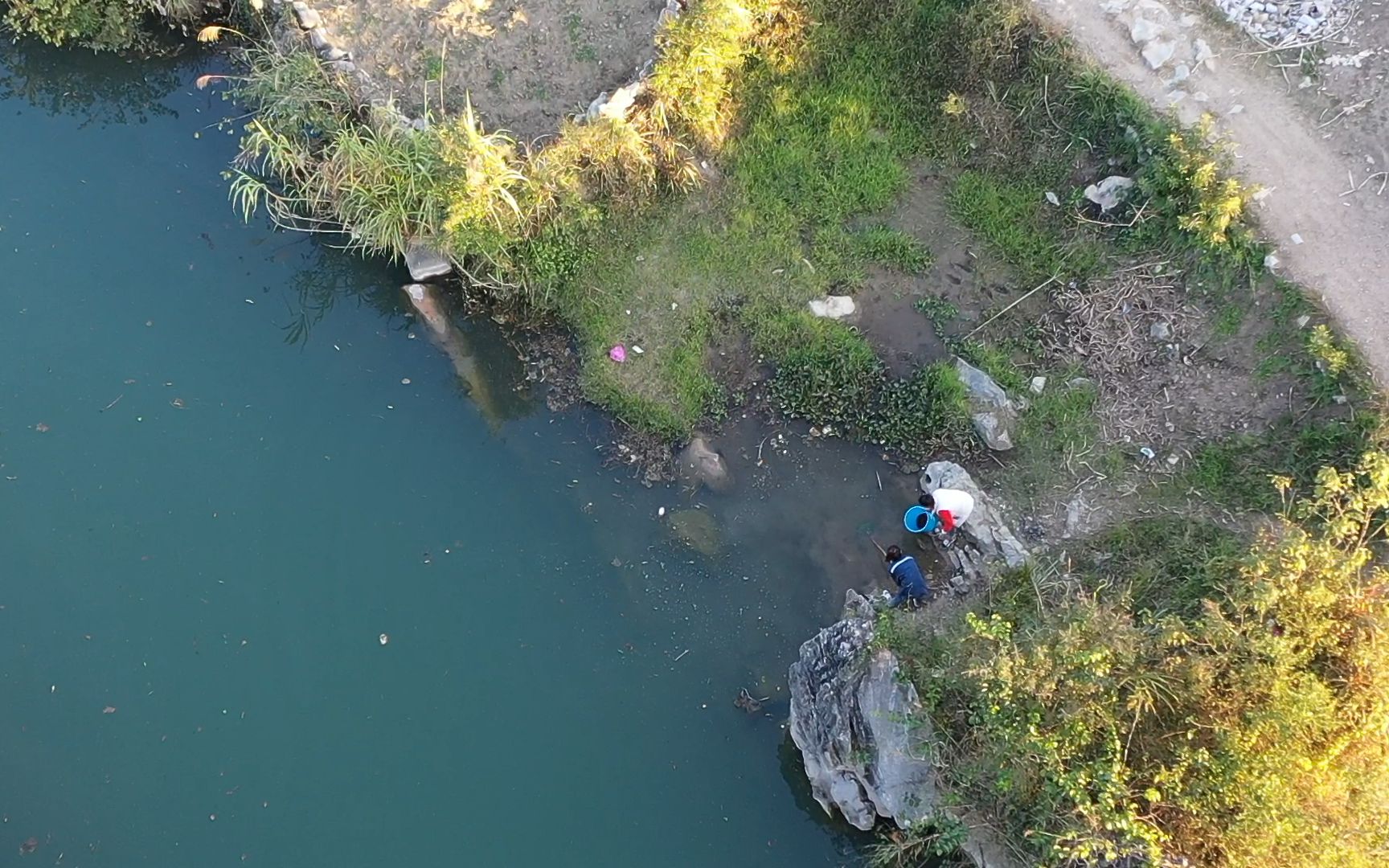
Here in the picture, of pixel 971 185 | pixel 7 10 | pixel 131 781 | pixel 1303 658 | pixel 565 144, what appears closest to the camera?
pixel 1303 658

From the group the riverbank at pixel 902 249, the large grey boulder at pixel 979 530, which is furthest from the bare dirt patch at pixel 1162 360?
the large grey boulder at pixel 979 530

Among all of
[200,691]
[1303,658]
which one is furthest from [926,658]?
[200,691]

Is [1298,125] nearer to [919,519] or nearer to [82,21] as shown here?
[919,519]

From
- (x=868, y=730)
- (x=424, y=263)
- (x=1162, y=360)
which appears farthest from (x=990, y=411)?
(x=424, y=263)

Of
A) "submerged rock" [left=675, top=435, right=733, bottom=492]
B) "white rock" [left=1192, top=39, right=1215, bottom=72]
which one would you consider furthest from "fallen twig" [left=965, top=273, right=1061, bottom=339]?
"submerged rock" [left=675, top=435, right=733, bottom=492]

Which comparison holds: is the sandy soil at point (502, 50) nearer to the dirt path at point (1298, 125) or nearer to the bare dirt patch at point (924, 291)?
the bare dirt patch at point (924, 291)

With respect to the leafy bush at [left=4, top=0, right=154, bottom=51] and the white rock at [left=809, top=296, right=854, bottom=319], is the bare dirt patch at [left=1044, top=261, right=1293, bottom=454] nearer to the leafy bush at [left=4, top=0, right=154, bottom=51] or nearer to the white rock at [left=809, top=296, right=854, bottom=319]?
the white rock at [left=809, top=296, right=854, bottom=319]

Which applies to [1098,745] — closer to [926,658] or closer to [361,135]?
[926,658]

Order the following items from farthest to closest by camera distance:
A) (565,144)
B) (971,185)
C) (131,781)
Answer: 1. (971,185)
2. (565,144)
3. (131,781)
